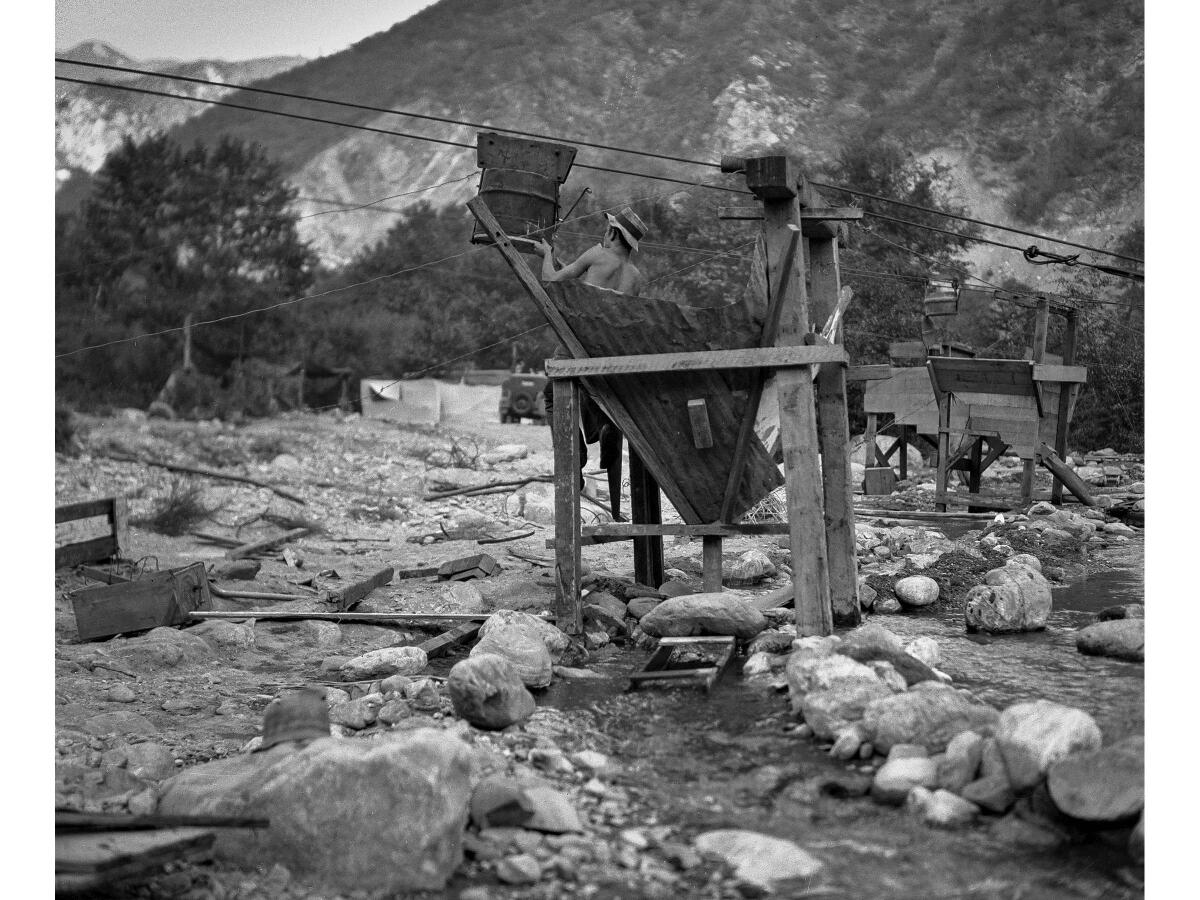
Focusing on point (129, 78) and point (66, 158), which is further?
point (129, 78)

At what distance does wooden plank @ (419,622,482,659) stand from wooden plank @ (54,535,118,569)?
4490 millimetres

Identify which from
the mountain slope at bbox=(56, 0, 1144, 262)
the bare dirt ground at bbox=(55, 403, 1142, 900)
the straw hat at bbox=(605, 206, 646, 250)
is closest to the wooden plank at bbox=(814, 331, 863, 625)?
the bare dirt ground at bbox=(55, 403, 1142, 900)

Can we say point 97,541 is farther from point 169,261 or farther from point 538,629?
point 169,261

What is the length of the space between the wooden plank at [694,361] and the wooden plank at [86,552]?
5.51 metres

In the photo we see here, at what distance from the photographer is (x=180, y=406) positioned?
27.2 m

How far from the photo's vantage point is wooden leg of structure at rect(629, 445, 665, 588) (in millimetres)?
7258

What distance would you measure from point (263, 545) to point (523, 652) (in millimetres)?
6760

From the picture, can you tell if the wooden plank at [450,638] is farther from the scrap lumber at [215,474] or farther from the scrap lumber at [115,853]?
the scrap lumber at [215,474]

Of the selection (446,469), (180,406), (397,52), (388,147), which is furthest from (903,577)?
(388,147)

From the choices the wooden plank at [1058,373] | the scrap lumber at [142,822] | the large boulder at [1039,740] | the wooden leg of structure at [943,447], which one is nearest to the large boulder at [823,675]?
the large boulder at [1039,740]

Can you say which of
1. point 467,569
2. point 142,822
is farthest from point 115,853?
point 467,569

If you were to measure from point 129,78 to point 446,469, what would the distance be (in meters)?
28.4

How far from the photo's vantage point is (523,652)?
17.3 feet
